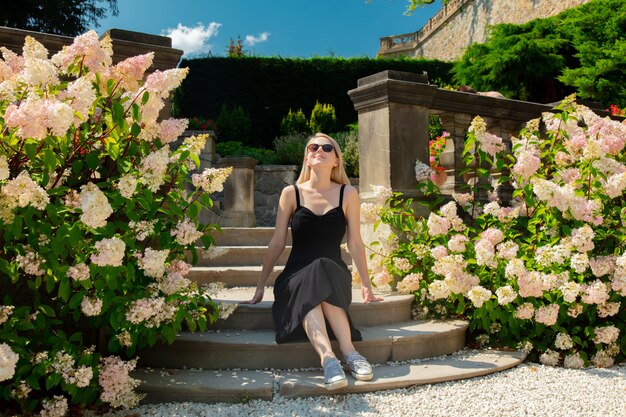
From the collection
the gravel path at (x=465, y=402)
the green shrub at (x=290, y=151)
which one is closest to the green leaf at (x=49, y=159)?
the gravel path at (x=465, y=402)

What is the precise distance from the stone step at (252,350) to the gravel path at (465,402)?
0.35m

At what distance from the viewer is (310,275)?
2920mm

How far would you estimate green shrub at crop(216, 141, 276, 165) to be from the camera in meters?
12.3

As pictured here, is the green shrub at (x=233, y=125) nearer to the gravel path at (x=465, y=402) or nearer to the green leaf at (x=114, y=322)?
the gravel path at (x=465, y=402)

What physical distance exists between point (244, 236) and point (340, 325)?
88.4 inches

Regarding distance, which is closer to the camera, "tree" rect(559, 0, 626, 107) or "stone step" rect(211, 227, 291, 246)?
"stone step" rect(211, 227, 291, 246)

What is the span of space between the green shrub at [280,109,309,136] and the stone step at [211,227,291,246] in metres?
9.90

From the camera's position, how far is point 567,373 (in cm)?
313

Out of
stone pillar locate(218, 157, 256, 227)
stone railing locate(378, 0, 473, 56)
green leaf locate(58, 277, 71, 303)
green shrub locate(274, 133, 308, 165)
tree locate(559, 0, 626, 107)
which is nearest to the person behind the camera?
green leaf locate(58, 277, 71, 303)

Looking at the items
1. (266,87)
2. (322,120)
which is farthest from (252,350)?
(266,87)

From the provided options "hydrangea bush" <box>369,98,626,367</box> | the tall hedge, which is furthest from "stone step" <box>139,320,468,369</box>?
the tall hedge

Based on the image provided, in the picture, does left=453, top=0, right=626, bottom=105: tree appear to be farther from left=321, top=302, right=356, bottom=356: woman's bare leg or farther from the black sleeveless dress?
left=321, top=302, right=356, bottom=356: woman's bare leg

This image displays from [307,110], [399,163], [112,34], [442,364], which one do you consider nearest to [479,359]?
[442,364]

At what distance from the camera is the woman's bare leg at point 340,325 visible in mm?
2824
